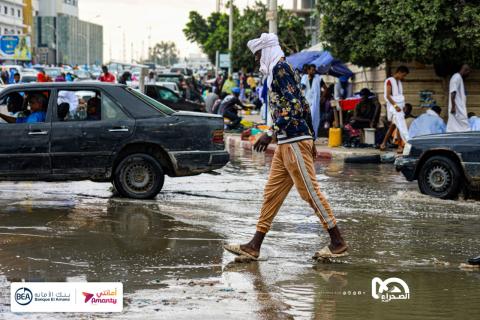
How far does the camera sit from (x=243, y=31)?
6219 cm

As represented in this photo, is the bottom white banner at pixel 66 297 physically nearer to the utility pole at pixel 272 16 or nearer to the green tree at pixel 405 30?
the green tree at pixel 405 30

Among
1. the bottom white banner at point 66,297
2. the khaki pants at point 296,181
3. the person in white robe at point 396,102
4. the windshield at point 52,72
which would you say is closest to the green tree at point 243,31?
the windshield at point 52,72

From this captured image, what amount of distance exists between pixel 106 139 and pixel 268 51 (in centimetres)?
438

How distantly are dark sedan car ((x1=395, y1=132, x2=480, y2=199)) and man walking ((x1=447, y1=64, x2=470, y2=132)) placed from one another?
597 cm

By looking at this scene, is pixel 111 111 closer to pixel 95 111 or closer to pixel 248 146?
pixel 95 111

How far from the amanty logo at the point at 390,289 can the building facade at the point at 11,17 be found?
155 m

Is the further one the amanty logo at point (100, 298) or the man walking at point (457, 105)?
the man walking at point (457, 105)

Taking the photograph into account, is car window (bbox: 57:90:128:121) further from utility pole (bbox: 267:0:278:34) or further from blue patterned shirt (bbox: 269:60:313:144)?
utility pole (bbox: 267:0:278:34)

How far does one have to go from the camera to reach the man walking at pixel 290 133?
7785 mm

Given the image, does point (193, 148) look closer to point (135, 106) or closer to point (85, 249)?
point (135, 106)

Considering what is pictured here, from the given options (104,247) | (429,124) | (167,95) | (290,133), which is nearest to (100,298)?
(104,247)

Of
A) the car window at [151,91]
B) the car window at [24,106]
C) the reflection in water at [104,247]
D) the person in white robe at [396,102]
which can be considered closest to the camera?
the reflection in water at [104,247]

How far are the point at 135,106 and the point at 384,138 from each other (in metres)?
9.94

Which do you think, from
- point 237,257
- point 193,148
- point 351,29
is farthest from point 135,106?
point 351,29
